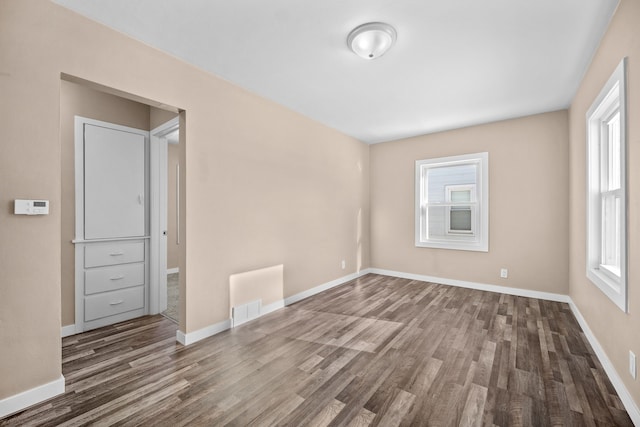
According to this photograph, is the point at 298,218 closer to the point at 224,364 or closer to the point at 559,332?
the point at 224,364

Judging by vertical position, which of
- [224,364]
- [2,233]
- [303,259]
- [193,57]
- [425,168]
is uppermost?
[193,57]

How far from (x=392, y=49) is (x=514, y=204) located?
3.14 meters

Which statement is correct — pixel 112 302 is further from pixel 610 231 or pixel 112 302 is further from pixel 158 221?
pixel 610 231

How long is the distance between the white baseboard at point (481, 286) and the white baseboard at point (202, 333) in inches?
132

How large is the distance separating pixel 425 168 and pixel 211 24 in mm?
4103

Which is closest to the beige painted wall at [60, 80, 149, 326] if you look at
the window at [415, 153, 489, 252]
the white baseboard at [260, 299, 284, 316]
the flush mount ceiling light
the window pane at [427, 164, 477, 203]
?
the white baseboard at [260, 299, 284, 316]

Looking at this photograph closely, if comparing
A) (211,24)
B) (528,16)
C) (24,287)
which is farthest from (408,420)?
(211,24)

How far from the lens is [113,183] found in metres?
3.24

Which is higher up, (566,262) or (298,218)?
(298,218)

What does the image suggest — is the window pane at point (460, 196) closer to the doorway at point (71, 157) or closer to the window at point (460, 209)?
the window at point (460, 209)

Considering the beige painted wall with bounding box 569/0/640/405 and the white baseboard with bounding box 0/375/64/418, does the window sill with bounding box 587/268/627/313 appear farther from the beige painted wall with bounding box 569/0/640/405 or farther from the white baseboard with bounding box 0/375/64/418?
the white baseboard with bounding box 0/375/64/418

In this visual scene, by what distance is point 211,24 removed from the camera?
2174mm

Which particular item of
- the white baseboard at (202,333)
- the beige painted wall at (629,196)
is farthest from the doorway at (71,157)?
the beige painted wall at (629,196)

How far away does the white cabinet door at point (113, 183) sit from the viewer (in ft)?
10.1
